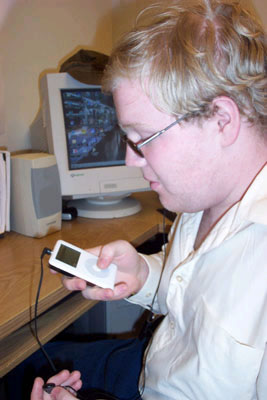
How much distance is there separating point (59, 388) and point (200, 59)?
675mm

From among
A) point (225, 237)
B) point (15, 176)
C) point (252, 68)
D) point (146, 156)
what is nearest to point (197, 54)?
point (252, 68)

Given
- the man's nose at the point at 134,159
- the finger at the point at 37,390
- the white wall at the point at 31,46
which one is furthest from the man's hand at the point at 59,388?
the white wall at the point at 31,46

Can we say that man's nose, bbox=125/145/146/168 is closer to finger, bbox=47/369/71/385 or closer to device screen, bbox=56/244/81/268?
device screen, bbox=56/244/81/268

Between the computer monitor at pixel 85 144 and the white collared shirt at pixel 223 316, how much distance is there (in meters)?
0.66

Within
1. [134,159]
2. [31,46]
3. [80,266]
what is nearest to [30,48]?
[31,46]

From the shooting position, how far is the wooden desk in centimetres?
73

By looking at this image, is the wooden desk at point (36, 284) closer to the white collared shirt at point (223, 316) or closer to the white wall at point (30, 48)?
the white collared shirt at point (223, 316)

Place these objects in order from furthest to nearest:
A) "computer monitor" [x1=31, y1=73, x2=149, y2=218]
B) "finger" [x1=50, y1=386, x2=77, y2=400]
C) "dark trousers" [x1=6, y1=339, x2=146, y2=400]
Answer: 1. "computer monitor" [x1=31, y1=73, x2=149, y2=218]
2. "dark trousers" [x1=6, y1=339, x2=146, y2=400]
3. "finger" [x1=50, y1=386, x2=77, y2=400]

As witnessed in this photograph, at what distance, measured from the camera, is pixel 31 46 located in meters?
1.49

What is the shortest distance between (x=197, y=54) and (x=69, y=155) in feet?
2.60

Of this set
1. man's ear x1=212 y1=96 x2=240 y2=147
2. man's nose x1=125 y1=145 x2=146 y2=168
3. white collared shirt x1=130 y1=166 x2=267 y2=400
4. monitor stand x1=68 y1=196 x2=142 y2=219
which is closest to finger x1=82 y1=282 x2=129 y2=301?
white collared shirt x1=130 y1=166 x2=267 y2=400

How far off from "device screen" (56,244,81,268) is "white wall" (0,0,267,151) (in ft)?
2.45

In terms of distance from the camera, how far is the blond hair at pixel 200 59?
560 millimetres

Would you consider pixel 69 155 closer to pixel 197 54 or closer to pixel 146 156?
pixel 146 156
